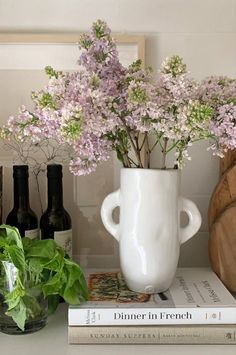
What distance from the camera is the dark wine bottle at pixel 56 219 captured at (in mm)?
890

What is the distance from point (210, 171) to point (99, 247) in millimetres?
281

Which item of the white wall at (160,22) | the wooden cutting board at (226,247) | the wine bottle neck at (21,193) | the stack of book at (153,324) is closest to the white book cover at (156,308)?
the stack of book at (153,324)

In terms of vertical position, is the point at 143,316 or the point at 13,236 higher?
the point at 13,236

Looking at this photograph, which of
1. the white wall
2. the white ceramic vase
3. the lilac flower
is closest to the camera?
the lilac flower

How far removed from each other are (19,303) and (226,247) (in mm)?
402

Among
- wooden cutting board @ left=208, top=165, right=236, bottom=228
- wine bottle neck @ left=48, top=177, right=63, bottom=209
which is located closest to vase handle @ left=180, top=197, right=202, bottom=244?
wooden cutting board @ left=208, top=165, right=236, bottom=228

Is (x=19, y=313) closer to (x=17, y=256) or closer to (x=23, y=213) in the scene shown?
(x=17, y=256)

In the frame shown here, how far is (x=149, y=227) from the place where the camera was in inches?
30.5

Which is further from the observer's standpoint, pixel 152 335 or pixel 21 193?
pixel 21 193

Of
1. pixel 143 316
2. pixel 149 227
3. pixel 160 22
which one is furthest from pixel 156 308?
pixel 160 22

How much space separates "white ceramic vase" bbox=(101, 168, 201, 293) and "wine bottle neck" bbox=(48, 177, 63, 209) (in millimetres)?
142

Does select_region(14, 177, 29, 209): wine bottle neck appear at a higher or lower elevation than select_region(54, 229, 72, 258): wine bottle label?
higher

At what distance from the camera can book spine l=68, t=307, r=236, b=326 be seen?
0.72m

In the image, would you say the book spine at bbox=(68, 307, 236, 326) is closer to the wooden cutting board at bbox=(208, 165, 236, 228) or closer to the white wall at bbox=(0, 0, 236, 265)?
the wooden cutting board at bbox=(208, 165, 236, 228)
